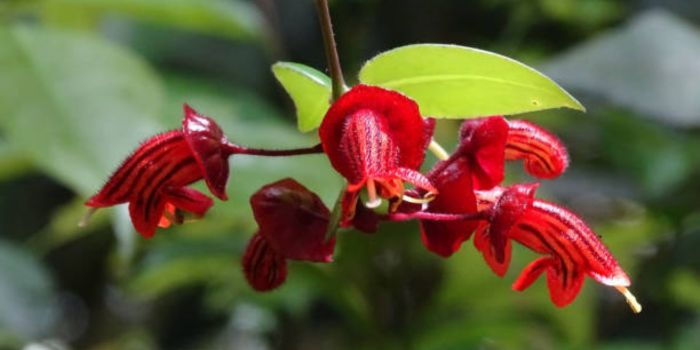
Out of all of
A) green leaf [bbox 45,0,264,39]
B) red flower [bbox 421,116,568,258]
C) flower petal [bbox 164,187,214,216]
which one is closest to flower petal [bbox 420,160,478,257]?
red flower [bbox 421,116,568,258]

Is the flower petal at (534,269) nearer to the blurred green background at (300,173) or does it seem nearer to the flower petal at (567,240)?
the flower petal at (567,240)

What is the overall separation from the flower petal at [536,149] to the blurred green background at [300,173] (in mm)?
425

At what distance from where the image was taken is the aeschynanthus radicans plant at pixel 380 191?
0.46m

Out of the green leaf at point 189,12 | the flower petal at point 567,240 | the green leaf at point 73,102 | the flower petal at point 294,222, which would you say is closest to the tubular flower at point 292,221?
the flower petal at point 294,222

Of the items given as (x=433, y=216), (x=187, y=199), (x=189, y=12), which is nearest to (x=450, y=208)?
(x=433, y=216)

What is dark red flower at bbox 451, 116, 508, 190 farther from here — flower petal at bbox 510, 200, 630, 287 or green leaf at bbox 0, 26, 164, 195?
green leaf at bbox 0, 26, 164, 195

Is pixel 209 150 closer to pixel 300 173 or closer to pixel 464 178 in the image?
pixel 464 178

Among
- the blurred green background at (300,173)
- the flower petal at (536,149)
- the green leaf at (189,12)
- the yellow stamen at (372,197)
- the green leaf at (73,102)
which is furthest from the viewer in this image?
the green leaf at (189,12)

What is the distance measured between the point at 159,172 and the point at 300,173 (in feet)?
1.84

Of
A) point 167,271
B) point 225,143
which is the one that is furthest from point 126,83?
point 225,143

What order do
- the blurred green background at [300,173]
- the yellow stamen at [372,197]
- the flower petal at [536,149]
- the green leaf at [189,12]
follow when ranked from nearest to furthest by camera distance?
the yellow stamen at [372,197] → the flower petal at [536,149] → the blurred green background at [300,173] → the green leaf at [189,12]

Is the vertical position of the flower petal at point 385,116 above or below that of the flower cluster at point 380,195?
above

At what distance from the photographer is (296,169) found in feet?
3.55

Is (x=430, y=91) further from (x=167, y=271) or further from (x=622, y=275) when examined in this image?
(x=167, y=271)
